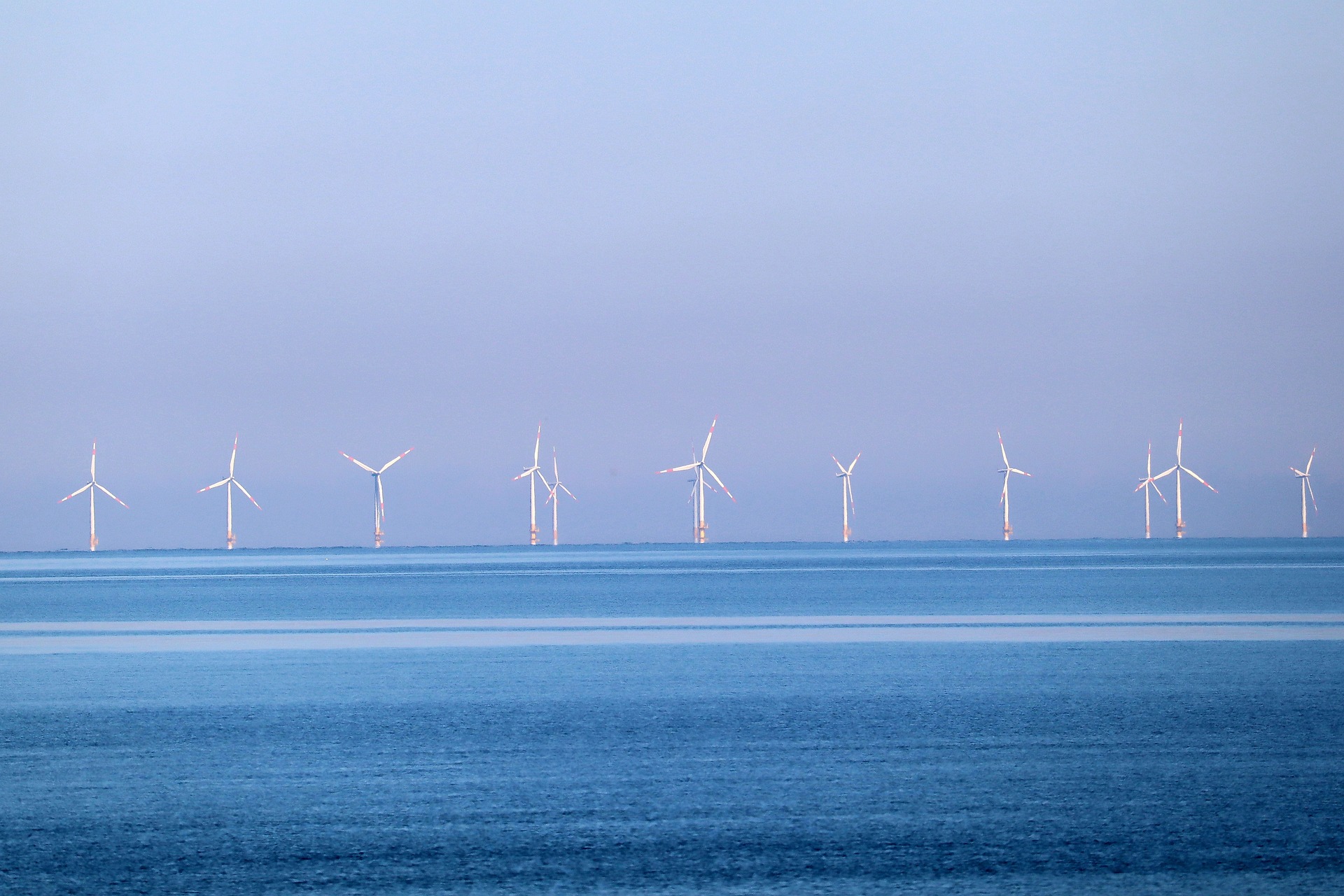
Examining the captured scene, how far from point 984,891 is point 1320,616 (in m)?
22.9

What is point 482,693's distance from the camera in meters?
14.3

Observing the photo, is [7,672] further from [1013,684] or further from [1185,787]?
[1185,787]

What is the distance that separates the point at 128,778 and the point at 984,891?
636cm

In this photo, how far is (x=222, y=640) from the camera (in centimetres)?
2283

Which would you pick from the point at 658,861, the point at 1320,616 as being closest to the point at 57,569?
the point at 1320,616

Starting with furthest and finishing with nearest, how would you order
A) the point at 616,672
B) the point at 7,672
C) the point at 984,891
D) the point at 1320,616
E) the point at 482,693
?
1. the point at 1320,616
2. the point at 7,672
3. the point at 616,672
4. the point at 482,693
5. the point at 984,891

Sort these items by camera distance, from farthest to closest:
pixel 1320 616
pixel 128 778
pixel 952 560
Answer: pixel 952 560 < pixel 1320 616 < pixel 128 778

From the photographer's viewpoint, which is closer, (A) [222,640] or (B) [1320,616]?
(A) [222,640]

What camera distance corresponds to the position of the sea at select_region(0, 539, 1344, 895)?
23.3 ft

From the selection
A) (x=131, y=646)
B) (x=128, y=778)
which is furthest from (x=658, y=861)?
(x=131, y=646)

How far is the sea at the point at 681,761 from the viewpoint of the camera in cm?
709

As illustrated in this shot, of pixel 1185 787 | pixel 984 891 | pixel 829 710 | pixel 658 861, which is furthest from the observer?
pixel 829 710

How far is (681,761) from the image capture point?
1001 cm

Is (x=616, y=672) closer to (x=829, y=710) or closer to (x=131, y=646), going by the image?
(x=829, y=710)
